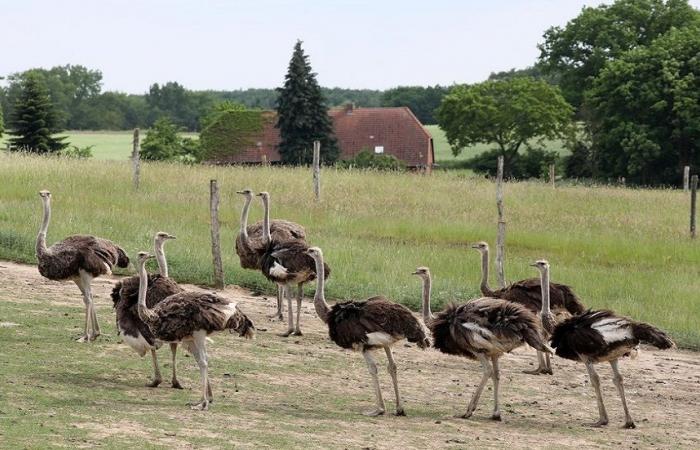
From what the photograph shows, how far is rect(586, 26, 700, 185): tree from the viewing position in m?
49.9

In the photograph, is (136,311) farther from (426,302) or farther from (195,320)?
(426,302)

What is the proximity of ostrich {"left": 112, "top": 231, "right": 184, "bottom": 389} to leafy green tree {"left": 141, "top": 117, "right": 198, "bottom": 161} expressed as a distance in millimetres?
47338

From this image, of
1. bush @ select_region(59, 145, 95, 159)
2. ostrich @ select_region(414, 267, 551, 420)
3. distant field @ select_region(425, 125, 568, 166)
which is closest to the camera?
ostrich @ select_region(414, 267, 551, 420)

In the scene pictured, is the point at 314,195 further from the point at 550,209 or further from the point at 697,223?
the point at 697,223

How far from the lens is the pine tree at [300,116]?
53438 millimetres

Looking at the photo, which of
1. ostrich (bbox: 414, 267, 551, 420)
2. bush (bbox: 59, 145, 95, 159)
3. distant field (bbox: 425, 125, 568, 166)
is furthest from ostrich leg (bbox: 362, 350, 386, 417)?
distant field (bbox: 425, 125, 568, 166)

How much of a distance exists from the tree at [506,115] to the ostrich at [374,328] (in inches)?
2036

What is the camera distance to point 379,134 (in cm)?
6331

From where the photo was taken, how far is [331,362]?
1346 cm

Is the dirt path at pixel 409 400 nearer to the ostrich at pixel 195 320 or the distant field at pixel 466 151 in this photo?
the ostrich at pixel 195 320

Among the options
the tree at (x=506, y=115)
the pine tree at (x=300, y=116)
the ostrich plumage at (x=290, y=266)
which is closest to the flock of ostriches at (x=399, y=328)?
the ostrich plumage at (x=290, y=266)

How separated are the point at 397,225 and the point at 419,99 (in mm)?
85741

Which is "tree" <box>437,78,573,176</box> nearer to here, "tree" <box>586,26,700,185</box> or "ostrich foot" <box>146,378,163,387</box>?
"tree" <box>586,26,700,185</box>

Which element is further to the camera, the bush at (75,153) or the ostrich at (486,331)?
the bush at (75,153)
